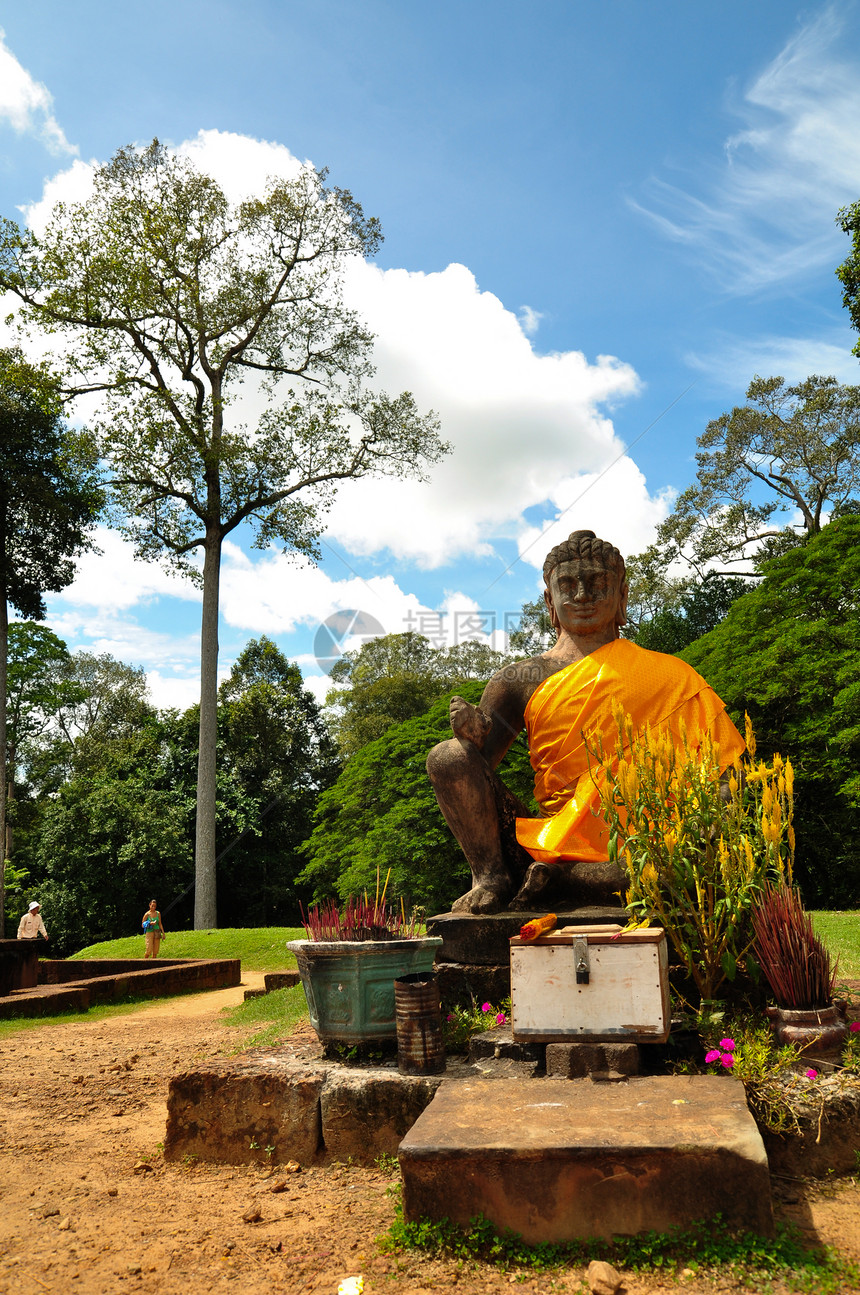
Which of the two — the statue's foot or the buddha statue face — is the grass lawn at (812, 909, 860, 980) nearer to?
the statue's foot

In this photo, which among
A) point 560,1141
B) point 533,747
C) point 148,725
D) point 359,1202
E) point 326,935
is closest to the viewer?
point 560,1141

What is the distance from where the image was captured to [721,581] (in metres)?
20.0

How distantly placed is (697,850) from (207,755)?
1338cm

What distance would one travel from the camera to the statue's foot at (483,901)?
13.4ft

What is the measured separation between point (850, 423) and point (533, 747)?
16.7 m

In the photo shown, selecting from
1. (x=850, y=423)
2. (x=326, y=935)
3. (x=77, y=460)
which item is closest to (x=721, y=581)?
(x=850, y=423)

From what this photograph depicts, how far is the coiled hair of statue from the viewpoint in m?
4.83

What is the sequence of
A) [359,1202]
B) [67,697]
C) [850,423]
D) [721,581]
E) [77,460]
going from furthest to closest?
[67,697]
[721,581]
[850,423]
[77,460]
[359,1202]

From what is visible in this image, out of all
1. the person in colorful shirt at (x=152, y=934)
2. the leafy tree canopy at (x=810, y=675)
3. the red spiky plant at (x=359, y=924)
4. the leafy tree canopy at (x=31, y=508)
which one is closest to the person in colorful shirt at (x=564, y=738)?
the red spiky plant at (x=359, y=924)

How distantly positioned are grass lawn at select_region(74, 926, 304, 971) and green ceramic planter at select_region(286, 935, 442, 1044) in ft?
32.2

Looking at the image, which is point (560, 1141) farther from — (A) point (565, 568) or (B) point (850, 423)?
(B) point (850, 423)

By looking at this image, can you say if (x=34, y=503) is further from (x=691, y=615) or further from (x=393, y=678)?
(x=691, y=615)

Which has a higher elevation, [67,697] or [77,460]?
[77,460]

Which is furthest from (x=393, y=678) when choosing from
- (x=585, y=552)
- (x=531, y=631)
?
(x=585, y=552)
